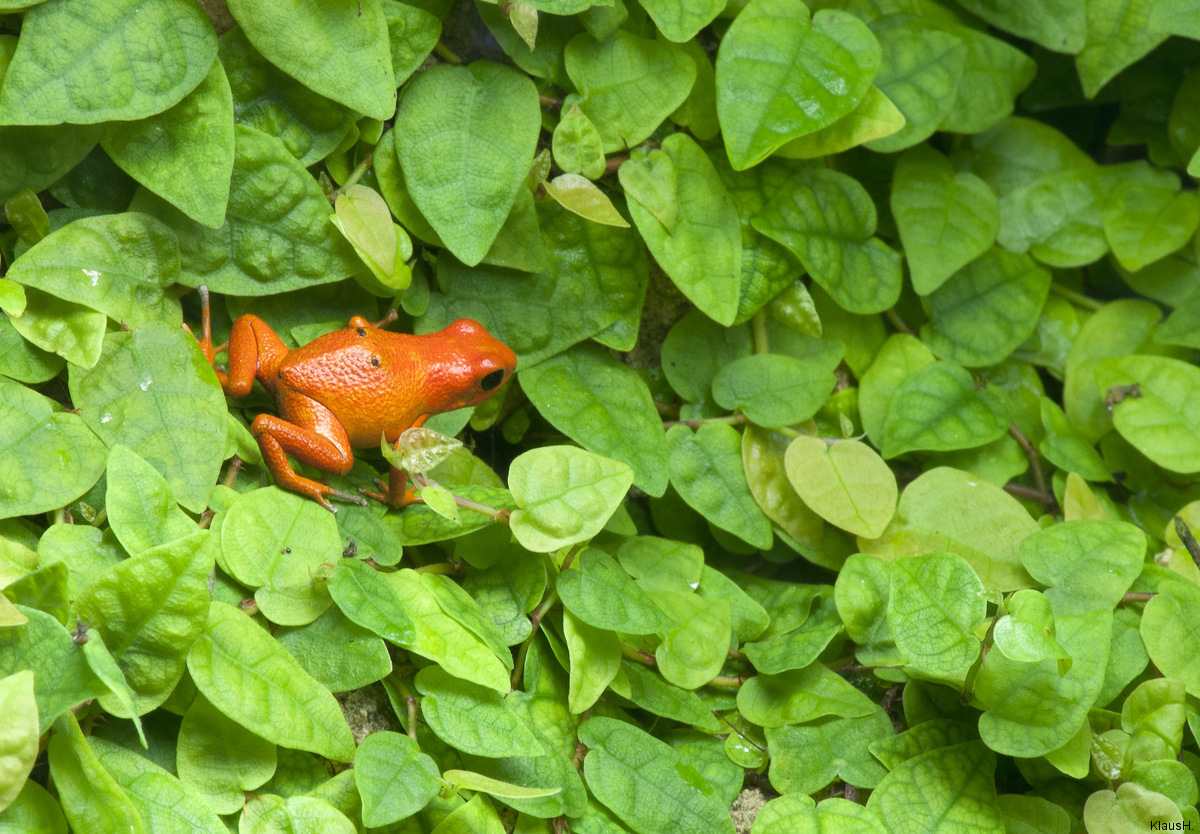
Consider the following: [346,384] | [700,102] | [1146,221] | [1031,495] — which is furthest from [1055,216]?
[346,384]

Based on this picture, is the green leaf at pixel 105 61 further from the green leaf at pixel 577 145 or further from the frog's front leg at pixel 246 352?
the green leaf at pixel 577 145

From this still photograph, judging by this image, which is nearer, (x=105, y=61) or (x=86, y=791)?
(x=86, y=791)

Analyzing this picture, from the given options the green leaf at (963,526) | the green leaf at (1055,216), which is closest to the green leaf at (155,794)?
the green leaf at (963,526)

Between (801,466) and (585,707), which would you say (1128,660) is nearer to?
(801,466)

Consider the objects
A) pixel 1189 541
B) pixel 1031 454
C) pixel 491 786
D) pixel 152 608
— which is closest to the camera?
pixel 152 608

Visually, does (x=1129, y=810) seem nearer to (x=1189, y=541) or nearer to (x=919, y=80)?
(x=1189, y=541)

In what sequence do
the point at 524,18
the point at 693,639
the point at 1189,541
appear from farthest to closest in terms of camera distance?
1. the point at 1189,541
2. the point at 693,639
3. the point at 524,18

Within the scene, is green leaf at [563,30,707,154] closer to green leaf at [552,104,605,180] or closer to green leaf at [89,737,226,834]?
green leaf at [552,104,605,180]
